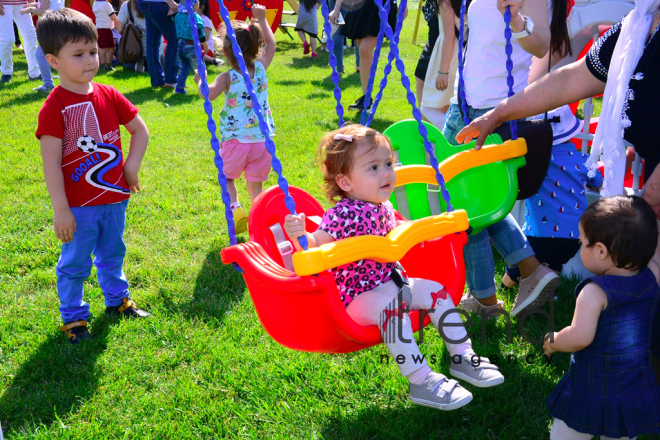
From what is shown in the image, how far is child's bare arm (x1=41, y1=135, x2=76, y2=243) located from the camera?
2875 millimetres

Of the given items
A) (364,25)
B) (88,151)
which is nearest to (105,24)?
(364,25)

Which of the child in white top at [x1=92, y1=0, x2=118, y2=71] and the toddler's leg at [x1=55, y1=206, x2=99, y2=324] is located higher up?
the child in white top at [x1=92, y1=0, x2=118, y2=71]

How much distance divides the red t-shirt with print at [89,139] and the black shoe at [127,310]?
604mm

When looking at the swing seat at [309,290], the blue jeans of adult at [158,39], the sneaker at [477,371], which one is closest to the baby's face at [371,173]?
the swing seat at [309,290]

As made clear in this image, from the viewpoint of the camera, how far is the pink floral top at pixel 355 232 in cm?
235

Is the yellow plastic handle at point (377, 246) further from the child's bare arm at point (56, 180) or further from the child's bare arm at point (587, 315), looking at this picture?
the child's bare arm at point (56, 180)

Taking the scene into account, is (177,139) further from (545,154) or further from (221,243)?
(545,154)

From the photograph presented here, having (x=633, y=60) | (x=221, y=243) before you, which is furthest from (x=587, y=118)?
(x=221, y=243)

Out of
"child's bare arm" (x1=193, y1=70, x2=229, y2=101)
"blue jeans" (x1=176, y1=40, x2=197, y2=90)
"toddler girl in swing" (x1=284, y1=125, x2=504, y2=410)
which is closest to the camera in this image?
"toddler girl in swing" (x1=284, y1=125, x2=504, y2=410)

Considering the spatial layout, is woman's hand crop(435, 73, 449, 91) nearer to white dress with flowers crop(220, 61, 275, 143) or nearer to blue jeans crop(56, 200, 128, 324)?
white dress with flowers crop(220, 61, 275, 143)

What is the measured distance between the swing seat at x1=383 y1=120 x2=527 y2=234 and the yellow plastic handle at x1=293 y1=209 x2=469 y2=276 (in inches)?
21.9

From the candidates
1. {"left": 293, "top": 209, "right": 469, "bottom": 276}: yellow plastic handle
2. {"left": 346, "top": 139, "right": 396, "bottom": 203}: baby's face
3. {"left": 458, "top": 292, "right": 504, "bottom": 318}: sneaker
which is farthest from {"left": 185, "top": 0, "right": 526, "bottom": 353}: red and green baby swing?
{"left": 458, "top": 292, "right": 504, "bottom": 318}: sneaker

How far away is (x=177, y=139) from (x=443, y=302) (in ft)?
16.6

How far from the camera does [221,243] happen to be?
425 centimetres
